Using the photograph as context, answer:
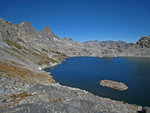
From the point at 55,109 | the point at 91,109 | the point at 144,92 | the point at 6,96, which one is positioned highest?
the point at 6,96

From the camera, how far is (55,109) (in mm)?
19859

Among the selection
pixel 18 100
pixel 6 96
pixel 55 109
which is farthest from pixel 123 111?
pixel 6 96

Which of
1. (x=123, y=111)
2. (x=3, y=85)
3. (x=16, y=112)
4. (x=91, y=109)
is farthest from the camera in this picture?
(x=123, y=111)

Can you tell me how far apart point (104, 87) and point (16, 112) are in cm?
4581

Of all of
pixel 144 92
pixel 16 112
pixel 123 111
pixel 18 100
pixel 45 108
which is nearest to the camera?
pixel 16 112

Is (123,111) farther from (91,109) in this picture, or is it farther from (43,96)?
(43,96)

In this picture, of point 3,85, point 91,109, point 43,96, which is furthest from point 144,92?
point 3,85

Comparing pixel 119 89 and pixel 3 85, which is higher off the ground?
pixel 3 85

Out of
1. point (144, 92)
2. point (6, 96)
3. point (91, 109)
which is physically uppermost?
point (6, 96)

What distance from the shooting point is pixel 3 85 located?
88.8 ft

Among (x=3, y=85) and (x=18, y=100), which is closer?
(x=18, y=100)

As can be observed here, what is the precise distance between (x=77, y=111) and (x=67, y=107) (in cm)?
209

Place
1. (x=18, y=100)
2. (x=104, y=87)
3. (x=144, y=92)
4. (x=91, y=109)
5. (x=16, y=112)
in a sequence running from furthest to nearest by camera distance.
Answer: (x=104, y=87)
(x=144, y=92)
(x=91, y=109)
(x=18, y=100)
(x=16, y=112)

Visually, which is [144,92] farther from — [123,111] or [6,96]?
[6,96]
